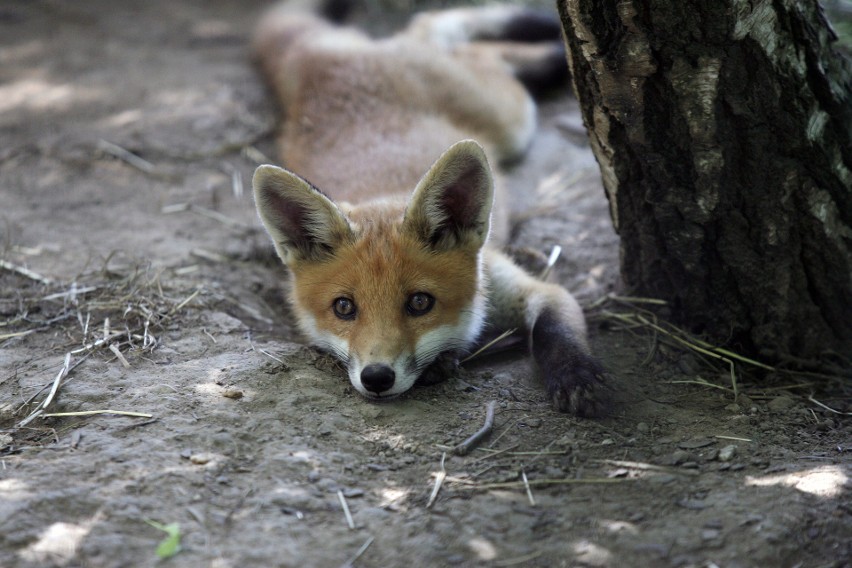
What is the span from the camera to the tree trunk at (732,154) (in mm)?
3027

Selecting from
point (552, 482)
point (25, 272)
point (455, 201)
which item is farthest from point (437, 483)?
point (25, 272)

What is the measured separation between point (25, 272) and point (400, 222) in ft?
7.19

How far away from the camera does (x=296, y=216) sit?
3822 millimetres

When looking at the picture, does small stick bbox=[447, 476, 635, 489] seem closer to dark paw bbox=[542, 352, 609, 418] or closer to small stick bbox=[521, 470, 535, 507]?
small stick bbox=[521, 470, 535, 507]

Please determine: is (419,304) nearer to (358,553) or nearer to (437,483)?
(437,483)

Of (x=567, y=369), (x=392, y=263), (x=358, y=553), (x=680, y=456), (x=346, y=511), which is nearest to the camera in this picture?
(x=358, y=553)

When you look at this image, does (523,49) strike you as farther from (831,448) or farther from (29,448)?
(29,448)

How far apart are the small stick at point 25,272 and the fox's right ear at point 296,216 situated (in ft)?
4.47

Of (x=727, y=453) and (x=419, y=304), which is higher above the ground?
(x=419, y=304)

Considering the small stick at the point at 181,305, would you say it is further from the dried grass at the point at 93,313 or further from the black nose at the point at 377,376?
the black nose at the point at 377,376

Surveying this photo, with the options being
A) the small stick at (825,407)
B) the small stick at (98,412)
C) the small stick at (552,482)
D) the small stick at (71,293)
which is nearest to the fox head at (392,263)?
the small stick at (552,482)

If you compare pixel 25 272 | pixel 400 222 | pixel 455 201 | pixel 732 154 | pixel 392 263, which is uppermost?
pixel 732 154

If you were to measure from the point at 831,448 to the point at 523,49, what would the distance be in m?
5.22

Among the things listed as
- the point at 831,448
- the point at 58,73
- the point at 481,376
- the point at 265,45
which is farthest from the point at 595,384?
the point at 58,73
